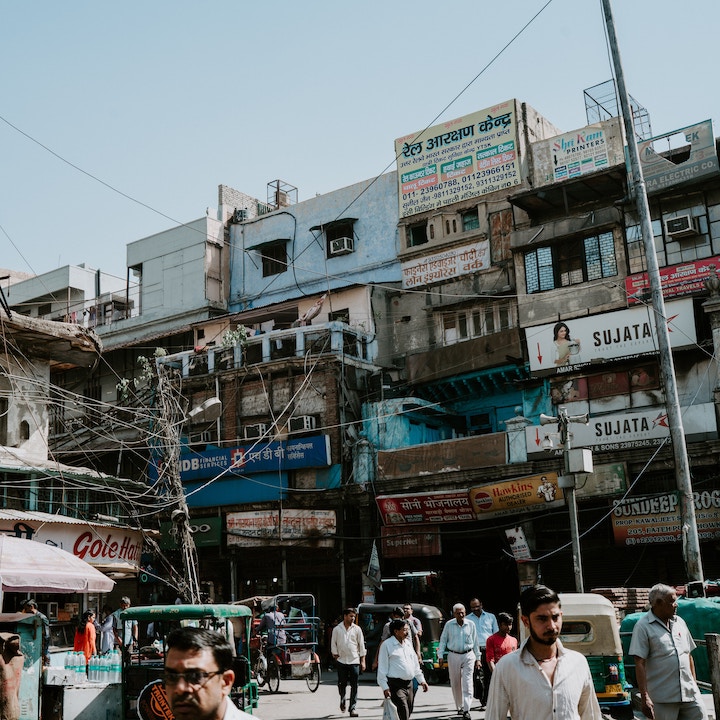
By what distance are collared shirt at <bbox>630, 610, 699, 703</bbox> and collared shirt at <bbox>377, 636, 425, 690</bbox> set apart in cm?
442

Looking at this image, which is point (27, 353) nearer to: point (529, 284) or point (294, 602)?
point (294, 602)

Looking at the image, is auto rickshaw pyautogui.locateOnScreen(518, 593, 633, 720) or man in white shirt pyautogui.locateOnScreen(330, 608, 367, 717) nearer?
auto rickshaw pyautogui.locateOnScreen(518, 593, 633, 720)

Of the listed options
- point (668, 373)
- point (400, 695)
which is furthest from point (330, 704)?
point (668, 373)

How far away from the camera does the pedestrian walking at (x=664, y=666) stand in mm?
6723

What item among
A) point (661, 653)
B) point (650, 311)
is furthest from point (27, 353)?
point (661, 653)

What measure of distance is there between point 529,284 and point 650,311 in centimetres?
466

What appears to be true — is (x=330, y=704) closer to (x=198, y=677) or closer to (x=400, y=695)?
(x=400, y=695)

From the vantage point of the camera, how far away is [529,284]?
29.6 m

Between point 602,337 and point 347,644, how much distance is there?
15.5 meters

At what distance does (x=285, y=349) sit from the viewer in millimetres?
33219

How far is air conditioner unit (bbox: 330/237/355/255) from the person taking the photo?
36881 mm

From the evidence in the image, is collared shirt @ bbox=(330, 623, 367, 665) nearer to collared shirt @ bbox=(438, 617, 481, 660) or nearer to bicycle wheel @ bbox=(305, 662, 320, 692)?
collared shirt @ bbox=(438, 617, 481, 660)

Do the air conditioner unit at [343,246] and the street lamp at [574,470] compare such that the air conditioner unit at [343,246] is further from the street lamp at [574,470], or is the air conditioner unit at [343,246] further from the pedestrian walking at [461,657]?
the pedestrian walking at [461,657]

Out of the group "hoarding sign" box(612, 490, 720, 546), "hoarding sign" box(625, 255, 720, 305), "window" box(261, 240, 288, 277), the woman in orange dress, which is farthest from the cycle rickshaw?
"window" box(261, 240, 288, 277)
